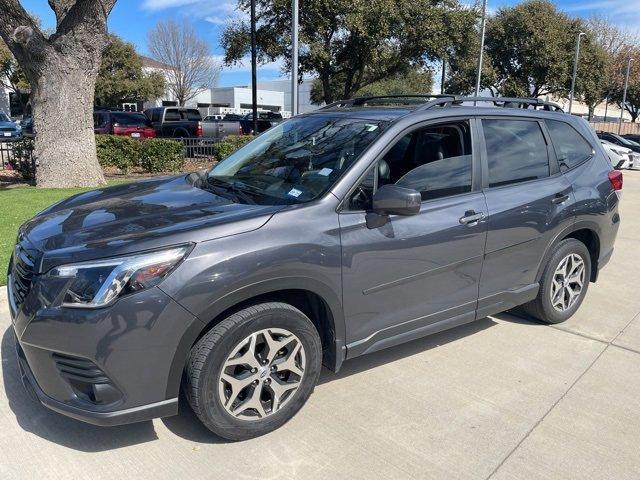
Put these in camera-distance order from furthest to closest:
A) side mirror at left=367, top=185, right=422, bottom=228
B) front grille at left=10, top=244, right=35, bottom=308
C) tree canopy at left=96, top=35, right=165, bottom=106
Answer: tree canopy at left=96, top=35, right=165, bottom=106 < side mirror at left=367, top=185, right=422, bottom=228 < front grille at left=10, top=244, right=35, bottom=308

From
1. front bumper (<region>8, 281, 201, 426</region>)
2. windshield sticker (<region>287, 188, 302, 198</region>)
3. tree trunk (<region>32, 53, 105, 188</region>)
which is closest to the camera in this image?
front bumper (<region>8, 281, 201, 426</region>)

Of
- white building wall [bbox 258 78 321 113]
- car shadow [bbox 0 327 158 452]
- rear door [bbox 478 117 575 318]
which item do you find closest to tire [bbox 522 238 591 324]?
rear door [bbox 478 117 575 318]

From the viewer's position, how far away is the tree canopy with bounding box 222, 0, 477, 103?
Answer: 792 inches

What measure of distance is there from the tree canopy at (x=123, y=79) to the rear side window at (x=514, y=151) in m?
44.7

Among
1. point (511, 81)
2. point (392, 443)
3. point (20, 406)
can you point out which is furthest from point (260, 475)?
point (511, 81)

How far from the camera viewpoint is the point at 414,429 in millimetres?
3051

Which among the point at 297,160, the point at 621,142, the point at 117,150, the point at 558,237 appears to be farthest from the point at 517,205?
the point at 621,142

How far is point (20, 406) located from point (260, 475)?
155 cm

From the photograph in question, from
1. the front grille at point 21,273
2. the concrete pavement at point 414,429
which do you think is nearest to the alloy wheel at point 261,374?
the concrete pavement at point 414,429

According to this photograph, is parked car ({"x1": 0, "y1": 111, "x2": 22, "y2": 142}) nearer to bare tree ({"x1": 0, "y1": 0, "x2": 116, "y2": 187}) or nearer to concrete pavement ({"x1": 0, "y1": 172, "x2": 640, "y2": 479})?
bare tree ({"x1": 0, "y1": 0, "x2": 116, "y2": 187})

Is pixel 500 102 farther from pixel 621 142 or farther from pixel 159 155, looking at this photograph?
pixel 621 142

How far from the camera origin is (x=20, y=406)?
3.15m

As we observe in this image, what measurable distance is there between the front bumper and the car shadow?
0.35 metres

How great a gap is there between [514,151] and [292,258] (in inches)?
84.2
